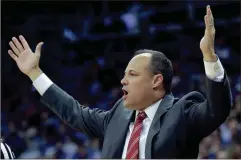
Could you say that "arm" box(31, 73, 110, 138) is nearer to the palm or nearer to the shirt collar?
the palm

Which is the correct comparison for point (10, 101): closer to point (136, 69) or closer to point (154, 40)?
point (154, 40)

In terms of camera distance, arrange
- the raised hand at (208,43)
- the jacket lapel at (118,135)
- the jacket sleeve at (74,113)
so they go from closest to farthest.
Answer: the raised hand at (208,43) < the jacket lapel at (118,135) < the jacket sleeve at (74,113)

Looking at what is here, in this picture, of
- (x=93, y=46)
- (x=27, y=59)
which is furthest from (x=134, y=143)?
(x=93, y=46)

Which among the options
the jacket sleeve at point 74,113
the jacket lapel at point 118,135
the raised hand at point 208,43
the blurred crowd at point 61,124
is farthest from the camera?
the blurred crowd at point 61,124

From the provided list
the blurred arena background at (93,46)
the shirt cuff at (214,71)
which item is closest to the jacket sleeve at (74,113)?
the shirt cuff at (214,71)

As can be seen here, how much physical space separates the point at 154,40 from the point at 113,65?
25.1 inches

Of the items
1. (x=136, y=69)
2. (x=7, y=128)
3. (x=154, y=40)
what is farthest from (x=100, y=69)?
(x=136, y=69)

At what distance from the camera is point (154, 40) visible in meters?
7.37

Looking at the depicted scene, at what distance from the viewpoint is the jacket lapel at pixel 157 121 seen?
2.41m

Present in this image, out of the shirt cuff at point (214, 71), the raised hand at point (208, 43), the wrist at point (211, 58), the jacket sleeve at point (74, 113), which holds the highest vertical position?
the raised hand at point (208, 43)

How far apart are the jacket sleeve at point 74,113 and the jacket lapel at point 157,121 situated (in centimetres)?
35

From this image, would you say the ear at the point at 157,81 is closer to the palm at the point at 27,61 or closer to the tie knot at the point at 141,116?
the tie knot at the point at 141,116

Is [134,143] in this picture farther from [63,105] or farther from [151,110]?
[63,105]

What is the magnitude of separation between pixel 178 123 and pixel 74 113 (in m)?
0.63
